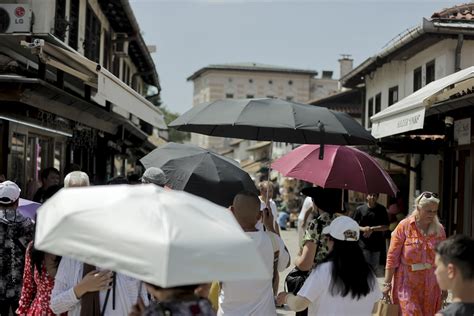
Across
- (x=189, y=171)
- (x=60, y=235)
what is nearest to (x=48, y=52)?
(x=189, y=171)

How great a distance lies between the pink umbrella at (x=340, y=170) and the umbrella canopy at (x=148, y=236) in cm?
482

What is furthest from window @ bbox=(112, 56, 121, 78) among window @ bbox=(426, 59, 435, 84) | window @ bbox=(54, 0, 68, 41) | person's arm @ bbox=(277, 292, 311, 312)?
person's arm @ bbox=(277, 292, 311, 312)

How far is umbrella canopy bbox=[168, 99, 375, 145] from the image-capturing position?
664 centimetres

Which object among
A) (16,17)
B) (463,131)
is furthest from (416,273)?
(16,17)

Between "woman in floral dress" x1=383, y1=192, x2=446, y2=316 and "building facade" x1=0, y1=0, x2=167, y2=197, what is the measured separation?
4710 millimetres

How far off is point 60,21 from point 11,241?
8684 millimetres

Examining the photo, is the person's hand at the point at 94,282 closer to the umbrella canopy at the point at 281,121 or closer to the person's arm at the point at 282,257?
the person's arm at the point at 282,257

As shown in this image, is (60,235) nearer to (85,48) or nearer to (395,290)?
(395,290)

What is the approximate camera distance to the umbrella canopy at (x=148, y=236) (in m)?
2.60

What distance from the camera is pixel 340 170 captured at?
7.78 metres

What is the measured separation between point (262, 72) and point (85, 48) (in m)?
59.7

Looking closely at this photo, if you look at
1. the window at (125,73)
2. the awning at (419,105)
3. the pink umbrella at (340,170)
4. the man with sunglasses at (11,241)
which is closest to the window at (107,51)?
the window at (125,73)

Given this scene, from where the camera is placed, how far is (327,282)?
452 cm

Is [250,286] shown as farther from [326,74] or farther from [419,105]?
[326,74]
